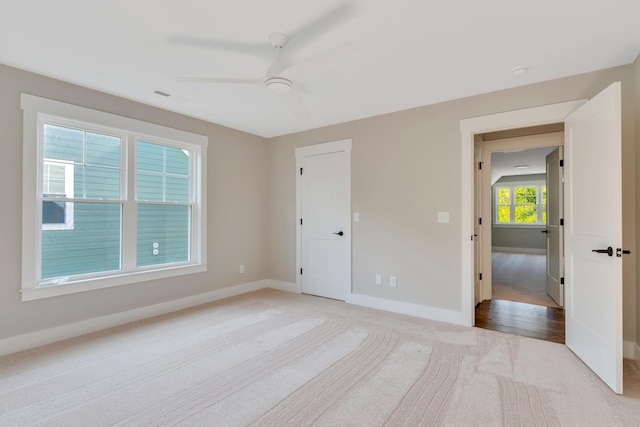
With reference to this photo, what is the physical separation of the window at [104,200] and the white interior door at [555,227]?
4.72 meters

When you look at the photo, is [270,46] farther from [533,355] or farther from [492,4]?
[533,355]

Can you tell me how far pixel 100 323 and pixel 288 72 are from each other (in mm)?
3146

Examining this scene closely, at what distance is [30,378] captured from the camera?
223 centimetres

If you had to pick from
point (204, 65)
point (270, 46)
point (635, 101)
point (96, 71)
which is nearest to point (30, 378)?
→ point (96, 71)

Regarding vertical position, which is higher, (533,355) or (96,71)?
(96,71)

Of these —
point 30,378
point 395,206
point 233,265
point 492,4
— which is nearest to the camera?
point 492,4

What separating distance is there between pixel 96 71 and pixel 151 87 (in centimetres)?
46

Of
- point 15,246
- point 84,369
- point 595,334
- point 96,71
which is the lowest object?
point 84,369

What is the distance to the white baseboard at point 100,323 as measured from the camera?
2689 millimetres

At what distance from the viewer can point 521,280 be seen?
18.7 ft

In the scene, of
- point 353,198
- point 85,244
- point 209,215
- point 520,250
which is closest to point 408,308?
point 353,198

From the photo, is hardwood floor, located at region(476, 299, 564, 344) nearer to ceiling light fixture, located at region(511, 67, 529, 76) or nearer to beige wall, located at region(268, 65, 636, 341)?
beige wall, located at region(268, 65, 636, 341)

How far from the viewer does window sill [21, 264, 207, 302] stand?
2787 mm

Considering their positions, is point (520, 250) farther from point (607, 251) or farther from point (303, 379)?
point (303, 379)
